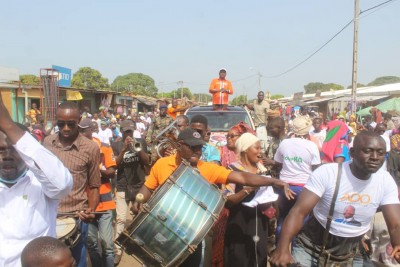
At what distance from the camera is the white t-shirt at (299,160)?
17.7 feet

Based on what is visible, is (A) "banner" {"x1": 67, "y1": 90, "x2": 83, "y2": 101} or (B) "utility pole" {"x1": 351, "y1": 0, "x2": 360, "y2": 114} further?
(A) "banner" {"x1": 67, "y1": 90, "x2": 83, "y2": 101}

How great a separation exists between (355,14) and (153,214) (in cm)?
1772

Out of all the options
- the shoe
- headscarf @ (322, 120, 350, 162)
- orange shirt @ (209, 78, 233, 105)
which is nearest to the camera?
the shoe

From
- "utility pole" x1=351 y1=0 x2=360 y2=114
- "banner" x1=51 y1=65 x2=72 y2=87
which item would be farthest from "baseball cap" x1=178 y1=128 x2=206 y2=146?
"banner" x1=51 y1=65 x2=72 y2=87

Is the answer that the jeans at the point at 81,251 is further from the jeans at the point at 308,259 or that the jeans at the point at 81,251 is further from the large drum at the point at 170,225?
the jeans at the point at 308,259

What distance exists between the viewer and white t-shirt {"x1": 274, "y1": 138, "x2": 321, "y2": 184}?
5.39m

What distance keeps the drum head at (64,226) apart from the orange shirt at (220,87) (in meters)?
6.70

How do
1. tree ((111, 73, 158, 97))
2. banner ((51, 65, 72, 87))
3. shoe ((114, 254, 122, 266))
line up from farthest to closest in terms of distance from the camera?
tree ((111, 73, 158, 97)) → banner ((51, 65, 72, 87)) → shoe ((114, 254, 122, 266))

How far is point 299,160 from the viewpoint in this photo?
5.40 metres

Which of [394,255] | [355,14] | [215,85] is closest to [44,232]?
[394,255]

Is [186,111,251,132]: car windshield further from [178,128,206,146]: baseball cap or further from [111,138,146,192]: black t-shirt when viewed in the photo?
[178,128,206,146]: baseball cap

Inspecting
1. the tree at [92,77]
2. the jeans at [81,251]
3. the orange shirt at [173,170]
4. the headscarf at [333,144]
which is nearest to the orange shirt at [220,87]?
the headscarf at [333,144]

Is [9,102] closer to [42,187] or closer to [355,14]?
[355,14]

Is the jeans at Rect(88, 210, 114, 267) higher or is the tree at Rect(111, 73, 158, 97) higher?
the tree at Rect(111, 73, 158, 97)
